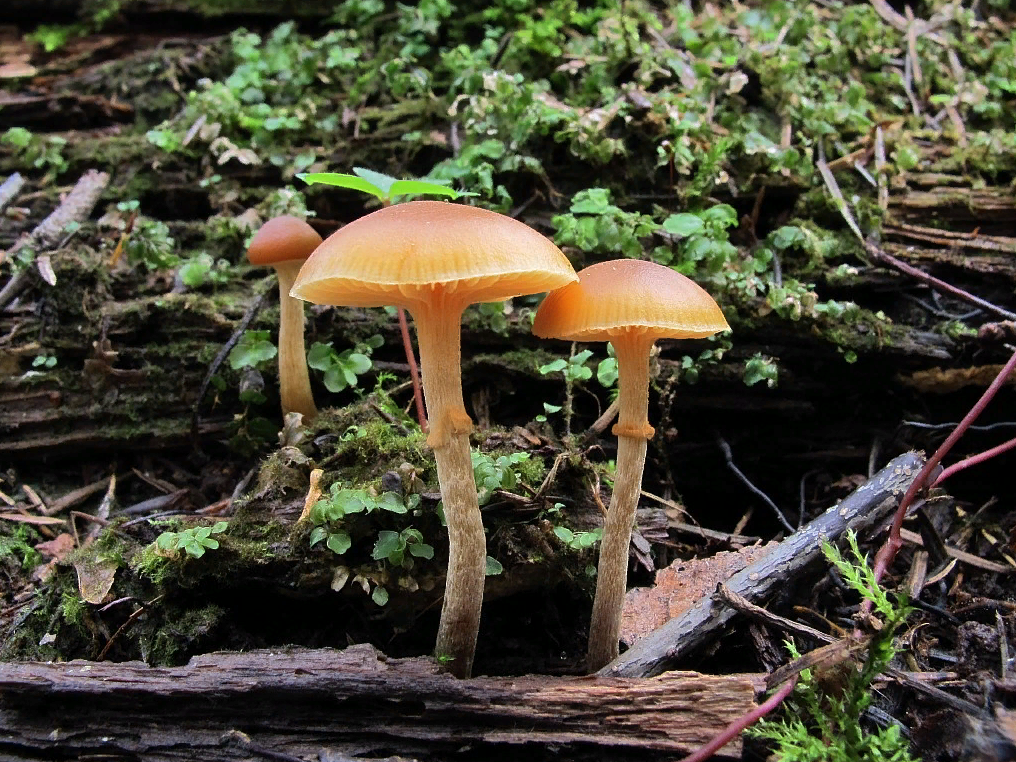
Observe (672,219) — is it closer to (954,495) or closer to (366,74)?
(954,495)

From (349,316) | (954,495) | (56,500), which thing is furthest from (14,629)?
(954,495)

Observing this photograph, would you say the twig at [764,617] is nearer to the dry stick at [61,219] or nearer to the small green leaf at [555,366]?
the small green leaf at [555,366]

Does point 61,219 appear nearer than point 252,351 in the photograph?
No

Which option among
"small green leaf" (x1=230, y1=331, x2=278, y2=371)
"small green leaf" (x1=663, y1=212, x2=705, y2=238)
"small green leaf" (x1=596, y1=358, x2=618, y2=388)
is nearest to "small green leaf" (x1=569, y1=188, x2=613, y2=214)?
"small green leaf" (x1=663, y1=212, x2=705, y2=238)

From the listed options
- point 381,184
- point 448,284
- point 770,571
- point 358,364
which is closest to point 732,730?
point 770,571

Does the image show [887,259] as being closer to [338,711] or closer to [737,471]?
[737,471]

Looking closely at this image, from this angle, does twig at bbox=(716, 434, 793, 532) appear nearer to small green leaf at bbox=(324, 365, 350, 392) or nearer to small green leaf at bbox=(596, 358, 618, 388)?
small green leaf at bbox=(596, 358, 618, 388)

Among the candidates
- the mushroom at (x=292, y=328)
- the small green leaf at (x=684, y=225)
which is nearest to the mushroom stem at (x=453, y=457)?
the mushroom at (x=292, y=328)
